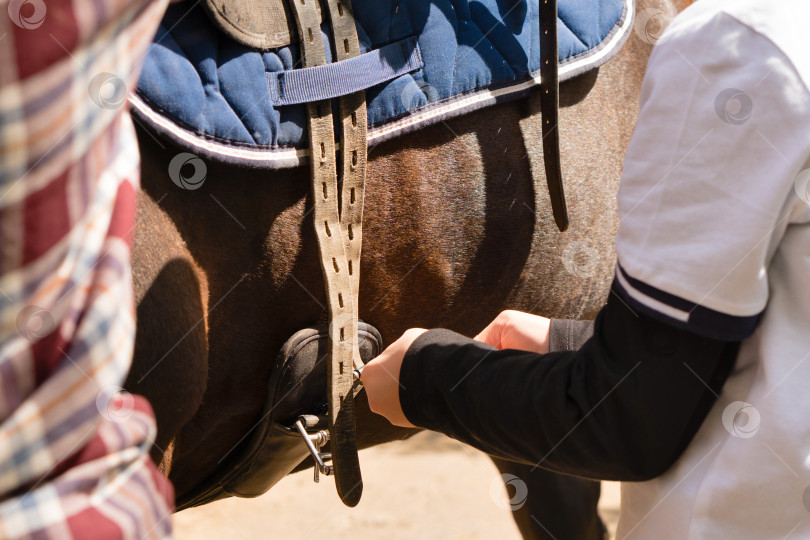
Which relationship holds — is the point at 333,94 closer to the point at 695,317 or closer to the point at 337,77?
the point at 337,77

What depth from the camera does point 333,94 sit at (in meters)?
0.95

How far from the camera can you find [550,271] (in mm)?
1251

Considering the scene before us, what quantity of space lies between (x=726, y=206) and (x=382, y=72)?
52cm

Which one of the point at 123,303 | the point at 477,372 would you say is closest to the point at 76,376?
the point at 123,303

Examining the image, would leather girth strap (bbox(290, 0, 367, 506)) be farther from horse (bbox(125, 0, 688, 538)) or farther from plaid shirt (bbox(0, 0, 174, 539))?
plaid shirt (bbox(0, 0, 174, 539))

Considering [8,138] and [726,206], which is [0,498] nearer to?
[8,138]

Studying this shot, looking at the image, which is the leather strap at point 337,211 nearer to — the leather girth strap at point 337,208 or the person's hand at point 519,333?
the leather girth strap at point 337,208

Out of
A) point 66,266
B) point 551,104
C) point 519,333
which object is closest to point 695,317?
point 519,333

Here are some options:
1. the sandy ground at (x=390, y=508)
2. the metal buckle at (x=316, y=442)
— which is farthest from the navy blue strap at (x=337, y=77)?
the sandy ground at (x=390, y=508)

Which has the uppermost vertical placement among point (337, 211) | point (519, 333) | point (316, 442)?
point (337, 211)

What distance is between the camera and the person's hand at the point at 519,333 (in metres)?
0.92

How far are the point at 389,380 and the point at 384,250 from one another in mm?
259

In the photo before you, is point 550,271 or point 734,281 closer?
point 734,281

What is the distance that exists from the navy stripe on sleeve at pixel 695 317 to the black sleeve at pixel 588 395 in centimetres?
2
